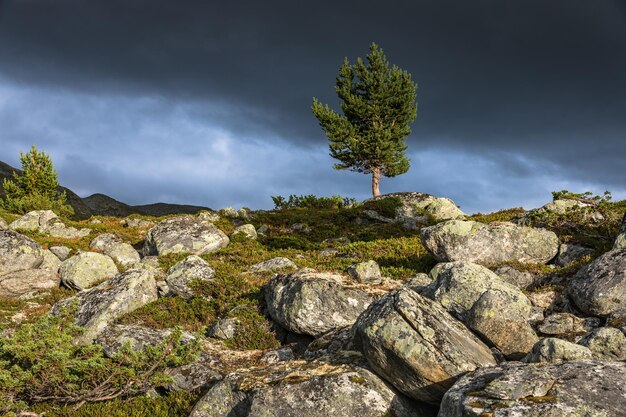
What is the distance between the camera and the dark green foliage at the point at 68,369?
10.1 m

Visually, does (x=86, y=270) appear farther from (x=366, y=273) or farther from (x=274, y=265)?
(x=366, y=273)

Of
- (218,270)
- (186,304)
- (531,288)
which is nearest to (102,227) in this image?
(218,270)

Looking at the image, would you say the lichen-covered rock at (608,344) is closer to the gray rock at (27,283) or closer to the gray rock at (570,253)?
the gray rock at (570,253)

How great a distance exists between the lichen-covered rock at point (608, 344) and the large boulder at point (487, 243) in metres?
9.80

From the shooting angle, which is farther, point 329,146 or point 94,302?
point 329,146

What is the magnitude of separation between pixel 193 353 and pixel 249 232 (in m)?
20.7

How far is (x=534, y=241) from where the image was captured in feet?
66.4

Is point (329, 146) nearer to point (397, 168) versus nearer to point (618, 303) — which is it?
A: point (397, 168)

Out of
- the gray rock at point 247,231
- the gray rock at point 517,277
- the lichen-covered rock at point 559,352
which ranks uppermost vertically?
the gray rock at point 247,231

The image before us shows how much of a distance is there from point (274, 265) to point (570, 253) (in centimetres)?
1334

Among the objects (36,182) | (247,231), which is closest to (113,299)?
(247,231)

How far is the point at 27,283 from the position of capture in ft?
77.4

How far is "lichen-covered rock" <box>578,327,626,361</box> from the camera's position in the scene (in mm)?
9664

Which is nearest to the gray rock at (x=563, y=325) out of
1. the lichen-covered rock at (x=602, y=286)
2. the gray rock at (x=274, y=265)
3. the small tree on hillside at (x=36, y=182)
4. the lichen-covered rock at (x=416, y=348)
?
the lichen-covered rock at (x=602, y=286)
